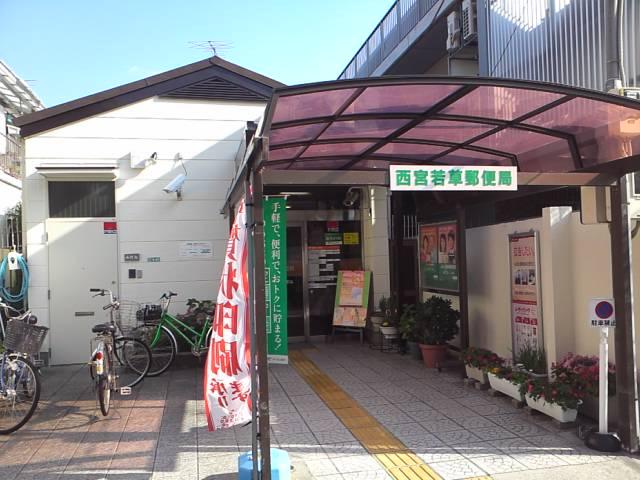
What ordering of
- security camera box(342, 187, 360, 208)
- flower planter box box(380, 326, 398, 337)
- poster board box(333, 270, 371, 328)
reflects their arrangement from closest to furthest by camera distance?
flower planter box box(380, 326, 398, 337) → poster board box(333, 270, 371, 328) → security camera box(342, 187, 360, 208)

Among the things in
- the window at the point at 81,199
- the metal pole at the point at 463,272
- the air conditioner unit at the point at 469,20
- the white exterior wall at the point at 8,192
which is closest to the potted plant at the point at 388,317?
the metal pole at the point at 463,272

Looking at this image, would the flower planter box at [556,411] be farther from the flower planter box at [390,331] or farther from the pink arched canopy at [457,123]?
the flower planter box at [390,331]

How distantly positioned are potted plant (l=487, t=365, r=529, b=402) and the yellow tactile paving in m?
1.44

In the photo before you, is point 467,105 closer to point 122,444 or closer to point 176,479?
point 176,479

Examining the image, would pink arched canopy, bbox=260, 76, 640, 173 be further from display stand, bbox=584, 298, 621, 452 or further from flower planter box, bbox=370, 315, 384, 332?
flower planter box, bbox=370, 315, 384, 332

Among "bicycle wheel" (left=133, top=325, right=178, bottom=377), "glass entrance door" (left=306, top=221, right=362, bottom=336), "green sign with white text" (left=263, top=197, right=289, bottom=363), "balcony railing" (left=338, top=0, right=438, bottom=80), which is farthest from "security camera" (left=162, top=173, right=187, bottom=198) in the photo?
"green sign with white text" (left=263, top=197, right=289, bottom=363)

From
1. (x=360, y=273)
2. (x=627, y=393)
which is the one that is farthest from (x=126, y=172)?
(x=627, y=393)

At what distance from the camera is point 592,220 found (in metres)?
4.64

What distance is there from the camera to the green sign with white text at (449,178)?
4.07 metres

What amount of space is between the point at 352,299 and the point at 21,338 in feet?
17.9

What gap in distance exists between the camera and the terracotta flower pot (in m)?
7.36

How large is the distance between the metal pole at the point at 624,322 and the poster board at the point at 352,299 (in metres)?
5.25

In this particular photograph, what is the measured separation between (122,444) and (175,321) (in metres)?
2.88

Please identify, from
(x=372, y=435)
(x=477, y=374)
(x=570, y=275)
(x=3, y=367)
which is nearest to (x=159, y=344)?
(x=3, y=367)
